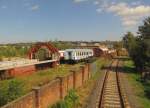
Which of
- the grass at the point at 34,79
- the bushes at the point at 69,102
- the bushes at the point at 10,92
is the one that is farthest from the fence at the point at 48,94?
the grass at the point at 34,79

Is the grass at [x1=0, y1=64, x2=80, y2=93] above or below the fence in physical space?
below

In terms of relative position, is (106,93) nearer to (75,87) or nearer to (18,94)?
(75,87)

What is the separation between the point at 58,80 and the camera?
18.0 m

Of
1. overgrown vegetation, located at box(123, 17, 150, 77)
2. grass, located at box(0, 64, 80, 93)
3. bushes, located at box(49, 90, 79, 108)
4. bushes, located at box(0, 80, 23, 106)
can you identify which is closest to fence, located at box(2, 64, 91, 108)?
bushes, located at box(49, 90, 79, 108)

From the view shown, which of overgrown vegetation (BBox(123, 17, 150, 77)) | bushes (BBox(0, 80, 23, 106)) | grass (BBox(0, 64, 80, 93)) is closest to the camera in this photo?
bushes (BBox(0, 80, 23, 106))

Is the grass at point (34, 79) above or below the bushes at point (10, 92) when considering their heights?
below

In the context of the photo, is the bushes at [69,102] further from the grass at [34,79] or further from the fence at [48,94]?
the grass at [34,79]

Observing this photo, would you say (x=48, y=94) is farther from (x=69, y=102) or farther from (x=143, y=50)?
(x=143, y=50)

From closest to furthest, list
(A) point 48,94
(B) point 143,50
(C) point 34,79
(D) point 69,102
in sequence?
(A) point 48,94 → (D) point 69,102 → (C) point 34,79 → (B) point 143,50

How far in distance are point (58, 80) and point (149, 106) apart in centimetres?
654

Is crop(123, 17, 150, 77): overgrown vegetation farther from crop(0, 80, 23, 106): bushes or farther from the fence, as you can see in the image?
crop(0, 80, 23, 106): bushes

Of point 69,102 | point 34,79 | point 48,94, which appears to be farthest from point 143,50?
point 48,94

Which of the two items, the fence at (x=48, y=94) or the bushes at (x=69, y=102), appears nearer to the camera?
the fence at (x=48, y=94)

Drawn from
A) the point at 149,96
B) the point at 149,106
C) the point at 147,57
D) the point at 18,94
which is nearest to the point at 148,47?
the point at 147,57
